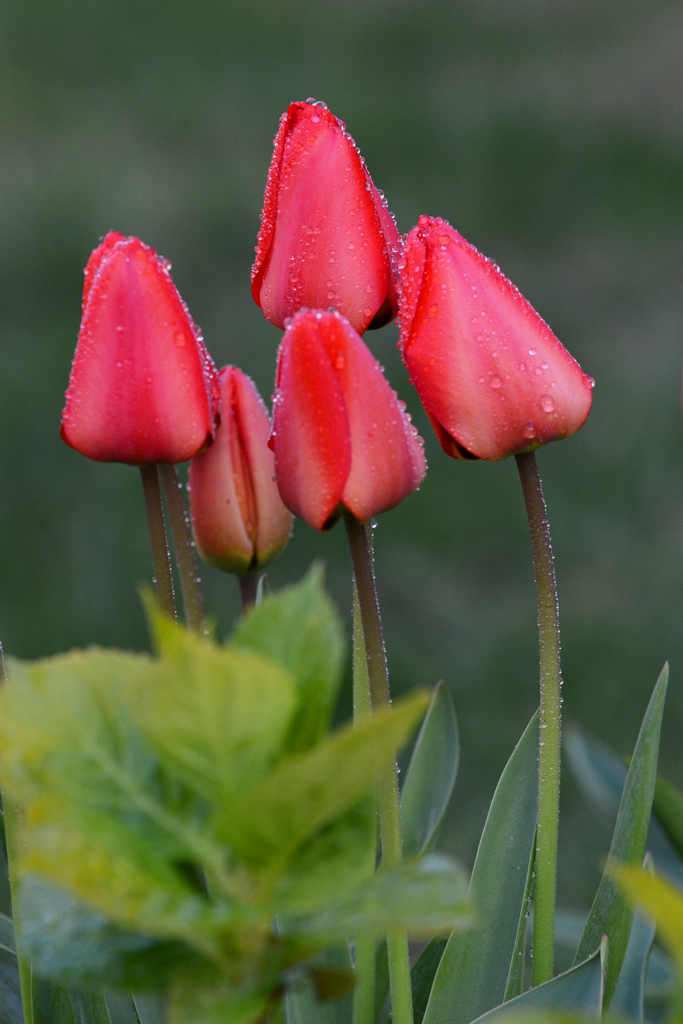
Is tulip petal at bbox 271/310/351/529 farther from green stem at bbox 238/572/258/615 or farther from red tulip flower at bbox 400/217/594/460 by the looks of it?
green stem at bbox 238/572/258/615

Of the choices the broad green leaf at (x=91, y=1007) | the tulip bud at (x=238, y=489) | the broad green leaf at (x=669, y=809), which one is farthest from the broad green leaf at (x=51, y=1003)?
the broad green leaf at (x=669, y=809)

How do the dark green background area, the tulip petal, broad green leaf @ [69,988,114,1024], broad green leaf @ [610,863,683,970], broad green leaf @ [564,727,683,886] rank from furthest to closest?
1. the dark green background area
2. broad green leaf @ [564,727,683,886]
3. broad green leaf @ [69,988,114,1024]
4. the tulip petal
5. broad green leaf @ [610,863,683,970]

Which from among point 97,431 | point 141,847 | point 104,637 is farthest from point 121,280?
point 104,637

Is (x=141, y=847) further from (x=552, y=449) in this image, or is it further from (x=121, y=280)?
(x=552, y=449)

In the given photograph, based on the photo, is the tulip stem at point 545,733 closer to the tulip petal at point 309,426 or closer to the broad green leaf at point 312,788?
the tulip petal at point 309,426

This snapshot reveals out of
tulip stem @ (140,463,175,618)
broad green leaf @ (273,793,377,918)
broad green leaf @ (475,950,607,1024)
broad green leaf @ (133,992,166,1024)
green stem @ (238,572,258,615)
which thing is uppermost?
tulip stem @ (140,463,175,618)

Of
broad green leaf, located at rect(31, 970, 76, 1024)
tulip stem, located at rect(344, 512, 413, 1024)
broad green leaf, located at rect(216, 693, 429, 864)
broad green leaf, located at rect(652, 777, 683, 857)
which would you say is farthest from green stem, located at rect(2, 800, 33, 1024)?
broad green leaf, located at rect(652, 777, 683, 857)
